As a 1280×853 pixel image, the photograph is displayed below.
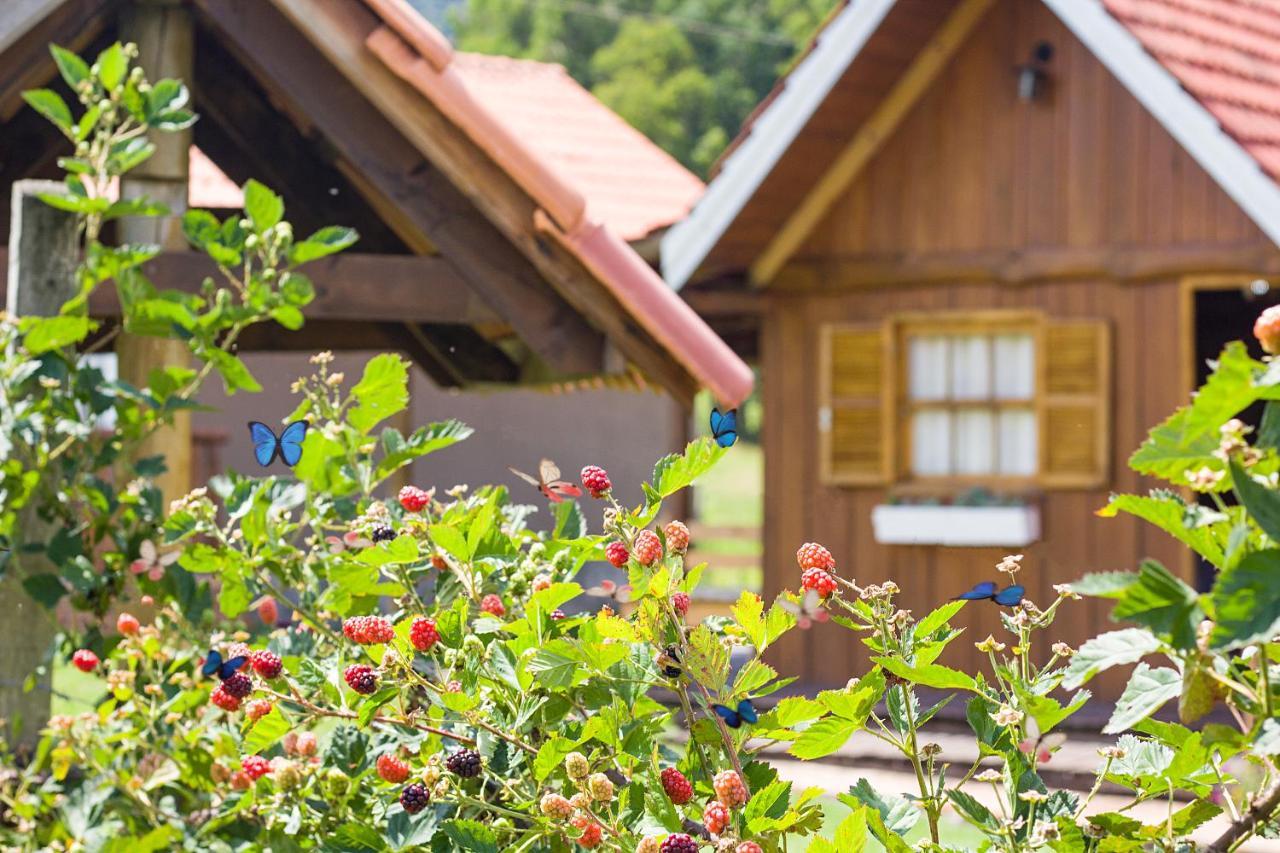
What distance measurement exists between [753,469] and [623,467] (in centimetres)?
2752

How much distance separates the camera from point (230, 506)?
3.14 m

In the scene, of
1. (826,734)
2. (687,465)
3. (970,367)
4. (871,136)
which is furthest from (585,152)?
(826,734)

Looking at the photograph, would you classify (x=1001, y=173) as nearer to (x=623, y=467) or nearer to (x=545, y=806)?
(x=623, y=467)

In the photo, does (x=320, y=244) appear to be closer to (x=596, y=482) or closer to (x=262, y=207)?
(x=262, y=207)

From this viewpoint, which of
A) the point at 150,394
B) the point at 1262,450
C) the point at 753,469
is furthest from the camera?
the point at 753,469

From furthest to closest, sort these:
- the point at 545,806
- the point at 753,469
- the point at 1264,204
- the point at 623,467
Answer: the point at 753,469 → the point at 623,467 → the point at 1264,204 → the point at 545,806

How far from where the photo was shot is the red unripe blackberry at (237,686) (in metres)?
2.25

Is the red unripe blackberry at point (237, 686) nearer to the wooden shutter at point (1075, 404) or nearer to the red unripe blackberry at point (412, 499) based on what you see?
the red unripe blackberry at point (412, 499)

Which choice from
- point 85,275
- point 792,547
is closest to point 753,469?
point 792,547

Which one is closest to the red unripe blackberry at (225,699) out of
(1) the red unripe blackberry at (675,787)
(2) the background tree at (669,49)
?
(1) the red unripe blackberry at (675,787)

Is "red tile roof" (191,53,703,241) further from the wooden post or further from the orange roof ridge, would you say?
the wooden post

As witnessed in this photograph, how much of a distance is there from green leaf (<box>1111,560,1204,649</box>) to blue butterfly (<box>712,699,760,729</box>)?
0.58m

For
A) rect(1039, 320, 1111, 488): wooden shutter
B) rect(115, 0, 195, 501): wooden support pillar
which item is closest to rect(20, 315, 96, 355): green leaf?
rect(115, 0, 195, 501): wooden support pillar

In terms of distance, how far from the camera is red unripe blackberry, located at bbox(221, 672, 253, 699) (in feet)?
7.38
